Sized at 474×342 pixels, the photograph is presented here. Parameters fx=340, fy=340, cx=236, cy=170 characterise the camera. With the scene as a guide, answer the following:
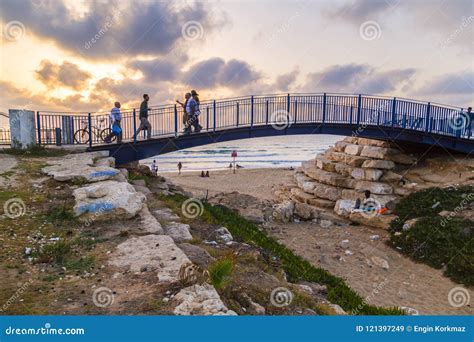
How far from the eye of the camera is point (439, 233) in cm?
1258

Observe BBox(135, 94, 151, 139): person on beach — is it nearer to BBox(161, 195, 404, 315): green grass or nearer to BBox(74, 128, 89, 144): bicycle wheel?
BBox(74, 128, 89, 144): bicycle wheel

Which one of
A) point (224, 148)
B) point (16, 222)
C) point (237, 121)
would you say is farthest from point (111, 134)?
point (224, 148)

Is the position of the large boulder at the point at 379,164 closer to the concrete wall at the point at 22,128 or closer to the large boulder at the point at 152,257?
the large boulder at the point at 152,257

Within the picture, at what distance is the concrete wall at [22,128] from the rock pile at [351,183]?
10.7 m

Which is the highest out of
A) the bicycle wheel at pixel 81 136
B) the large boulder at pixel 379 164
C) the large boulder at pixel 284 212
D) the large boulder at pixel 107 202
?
the bicycle wheel at pixel 81 136

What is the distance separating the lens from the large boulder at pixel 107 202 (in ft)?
24.1

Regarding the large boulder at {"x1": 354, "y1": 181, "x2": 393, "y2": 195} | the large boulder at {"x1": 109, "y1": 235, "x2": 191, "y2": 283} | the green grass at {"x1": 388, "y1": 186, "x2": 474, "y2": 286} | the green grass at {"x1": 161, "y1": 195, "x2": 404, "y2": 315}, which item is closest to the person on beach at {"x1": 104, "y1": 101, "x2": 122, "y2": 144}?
the green grass at {"x1": 161, "y1": 195, "x2": 404, "y2": 315}

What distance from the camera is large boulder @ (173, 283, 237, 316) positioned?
158 inches

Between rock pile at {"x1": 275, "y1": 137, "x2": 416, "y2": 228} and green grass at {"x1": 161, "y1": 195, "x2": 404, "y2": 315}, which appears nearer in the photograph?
green grass at {"x1": 161, "y1": 195, "x2": 404, "y2": 315}

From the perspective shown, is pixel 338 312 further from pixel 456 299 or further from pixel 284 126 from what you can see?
pixel 284 126

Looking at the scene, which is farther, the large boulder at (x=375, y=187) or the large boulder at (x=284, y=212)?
the large boulder at (x=375, y=187)

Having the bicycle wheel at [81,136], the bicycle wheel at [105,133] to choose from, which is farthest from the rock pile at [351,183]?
the bicycle wheel at [81,136]

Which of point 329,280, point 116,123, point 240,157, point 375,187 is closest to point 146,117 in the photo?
point 116,123

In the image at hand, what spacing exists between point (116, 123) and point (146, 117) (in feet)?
4.09
